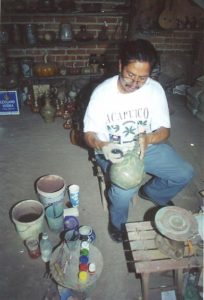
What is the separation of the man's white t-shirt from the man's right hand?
0.15 m

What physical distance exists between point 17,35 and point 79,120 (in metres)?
2.11

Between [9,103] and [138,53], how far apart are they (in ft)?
10.9

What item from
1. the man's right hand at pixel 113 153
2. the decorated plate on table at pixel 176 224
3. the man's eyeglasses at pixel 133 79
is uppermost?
the man's eyeglasses at pixel 133 79

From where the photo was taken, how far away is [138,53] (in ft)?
7.16

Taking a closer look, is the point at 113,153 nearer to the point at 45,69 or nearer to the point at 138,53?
the point at 138,53

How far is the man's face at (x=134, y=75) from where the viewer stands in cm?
222

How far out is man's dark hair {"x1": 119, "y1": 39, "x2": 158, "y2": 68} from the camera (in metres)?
2.19

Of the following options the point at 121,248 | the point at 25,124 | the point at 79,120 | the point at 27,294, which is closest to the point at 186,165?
the point at 121,248

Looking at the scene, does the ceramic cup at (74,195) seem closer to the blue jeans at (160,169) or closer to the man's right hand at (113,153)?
the blue jeans at (160,169)

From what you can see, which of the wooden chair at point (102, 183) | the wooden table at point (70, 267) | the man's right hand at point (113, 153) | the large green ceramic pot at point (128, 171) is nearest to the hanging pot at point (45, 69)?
the wooden chair at point (102, 183)

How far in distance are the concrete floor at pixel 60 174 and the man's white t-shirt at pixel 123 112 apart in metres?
1.00

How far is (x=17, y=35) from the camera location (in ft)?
17.0

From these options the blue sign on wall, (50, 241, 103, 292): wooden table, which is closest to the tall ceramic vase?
the blue sign on wall

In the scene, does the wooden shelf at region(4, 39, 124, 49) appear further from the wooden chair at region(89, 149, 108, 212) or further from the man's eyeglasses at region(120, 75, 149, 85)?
the man's eyeglasses at region(120, 75, 149, 85)
